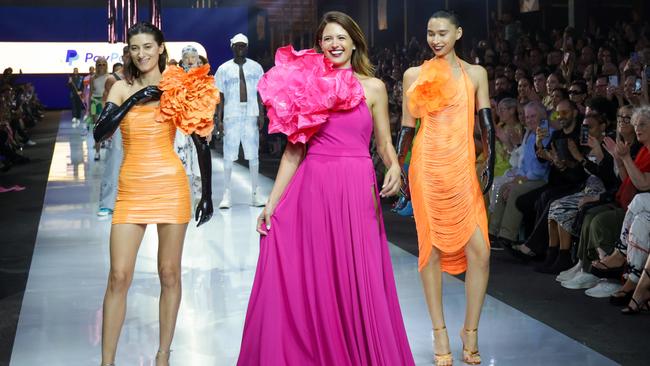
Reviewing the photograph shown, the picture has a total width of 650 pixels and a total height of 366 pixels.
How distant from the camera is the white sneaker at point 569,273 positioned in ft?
18.5

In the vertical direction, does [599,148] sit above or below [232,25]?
below

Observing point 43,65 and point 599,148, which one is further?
point 43,65

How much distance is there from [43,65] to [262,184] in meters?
18.7

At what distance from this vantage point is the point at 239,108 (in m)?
8.83

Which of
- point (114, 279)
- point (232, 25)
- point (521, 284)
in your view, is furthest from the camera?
point (232, 25)

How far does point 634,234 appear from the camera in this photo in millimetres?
4926

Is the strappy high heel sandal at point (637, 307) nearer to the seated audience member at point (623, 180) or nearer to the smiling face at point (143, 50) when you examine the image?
the seated audience member at point (623, 180)

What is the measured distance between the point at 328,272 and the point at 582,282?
2.48 m

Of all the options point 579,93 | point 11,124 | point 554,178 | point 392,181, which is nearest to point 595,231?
point 554,178

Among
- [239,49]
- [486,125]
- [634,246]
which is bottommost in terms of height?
[634,246]

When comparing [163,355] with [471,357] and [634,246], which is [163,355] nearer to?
[471,357]

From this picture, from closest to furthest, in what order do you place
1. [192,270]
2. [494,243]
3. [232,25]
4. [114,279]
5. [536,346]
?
[114,279] < [536,346] < [192,270] < [494,243] < [232,25]

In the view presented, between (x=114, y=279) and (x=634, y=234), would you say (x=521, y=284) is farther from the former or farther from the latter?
(x=114, y=279)

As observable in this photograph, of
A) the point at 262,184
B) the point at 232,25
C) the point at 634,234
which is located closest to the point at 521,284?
the point at 634,234
